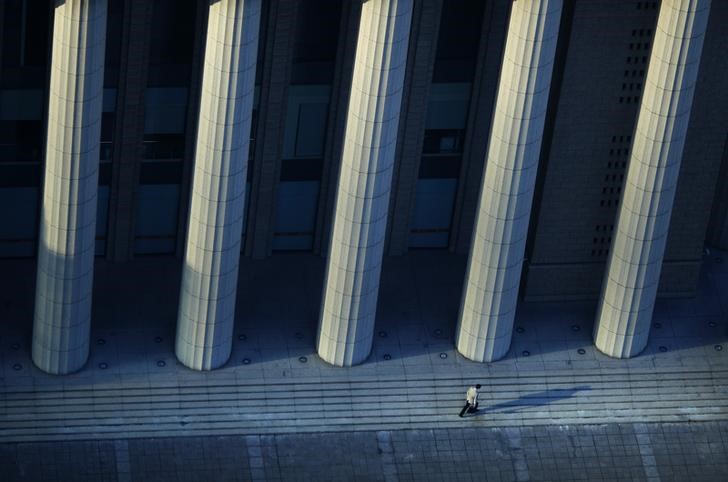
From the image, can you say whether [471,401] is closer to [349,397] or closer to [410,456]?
[410,456]

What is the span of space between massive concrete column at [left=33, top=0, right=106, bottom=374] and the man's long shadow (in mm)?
17772

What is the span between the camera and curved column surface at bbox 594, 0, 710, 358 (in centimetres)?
10606

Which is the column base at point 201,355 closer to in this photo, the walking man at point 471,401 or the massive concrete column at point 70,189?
the massive concrete column at point 70,189

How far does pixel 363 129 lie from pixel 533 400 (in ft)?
50.8

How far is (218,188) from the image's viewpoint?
347 feet

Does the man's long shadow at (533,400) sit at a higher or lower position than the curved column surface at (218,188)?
lower

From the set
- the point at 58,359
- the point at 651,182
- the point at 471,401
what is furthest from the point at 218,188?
the point at 651,182

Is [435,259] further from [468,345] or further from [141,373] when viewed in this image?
[141,373]

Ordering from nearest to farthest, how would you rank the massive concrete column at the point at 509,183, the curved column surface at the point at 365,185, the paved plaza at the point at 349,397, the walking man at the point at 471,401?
1. the curved column surface at the point at 365,185
2. the massive concrete column at the point at 509,183
3. the paved plaza at the point at 349,397
4. the walking man at the point at 471,401

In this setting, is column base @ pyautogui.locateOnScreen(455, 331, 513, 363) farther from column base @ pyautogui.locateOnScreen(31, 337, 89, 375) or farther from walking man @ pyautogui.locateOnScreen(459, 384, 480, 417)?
column base @ pyautogui.locateOnScreen(31, 337, 89, 375)

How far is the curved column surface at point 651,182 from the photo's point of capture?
106062 mm

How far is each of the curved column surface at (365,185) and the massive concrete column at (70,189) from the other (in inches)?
404

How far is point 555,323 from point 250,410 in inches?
600

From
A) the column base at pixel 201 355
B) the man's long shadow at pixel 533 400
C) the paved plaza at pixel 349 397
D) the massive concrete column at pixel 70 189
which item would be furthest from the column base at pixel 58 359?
the man's long shadow at pixel 533 400
